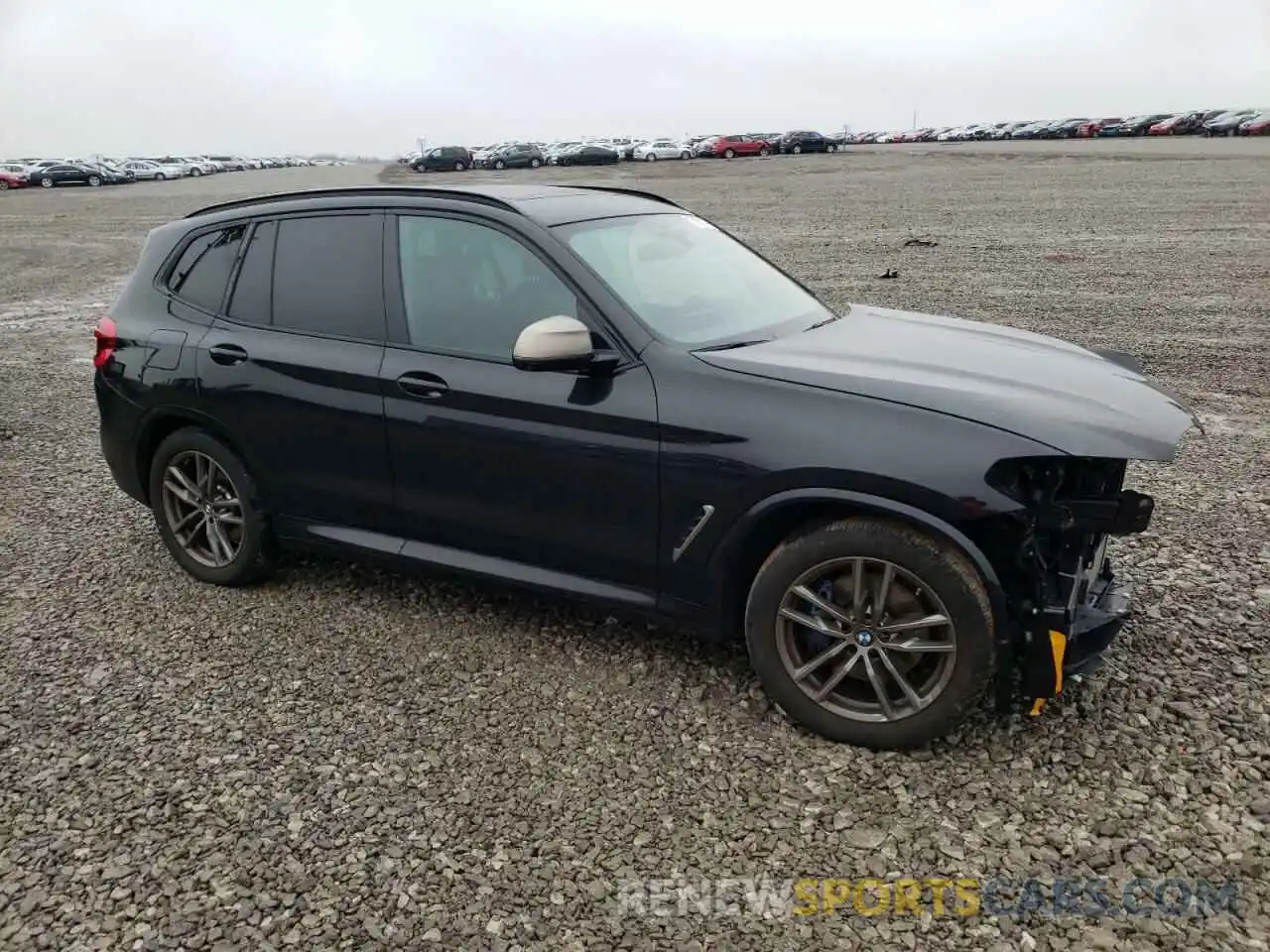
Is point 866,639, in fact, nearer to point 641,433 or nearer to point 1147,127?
point 641,433

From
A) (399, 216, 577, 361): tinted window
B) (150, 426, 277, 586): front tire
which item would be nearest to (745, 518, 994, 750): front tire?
(399, 216, 577, 361): tinted window

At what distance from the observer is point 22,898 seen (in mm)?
2760

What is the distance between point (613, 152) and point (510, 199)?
55.4m

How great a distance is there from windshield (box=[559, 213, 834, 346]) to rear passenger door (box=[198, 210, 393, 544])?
97 cm

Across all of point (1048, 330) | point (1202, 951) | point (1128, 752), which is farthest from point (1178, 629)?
point (1048, 330)

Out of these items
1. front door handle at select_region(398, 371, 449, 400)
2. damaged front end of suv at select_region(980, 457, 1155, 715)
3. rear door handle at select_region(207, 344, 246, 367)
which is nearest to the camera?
damaged front end of suv at select_region(980, 457, 1155, 715)

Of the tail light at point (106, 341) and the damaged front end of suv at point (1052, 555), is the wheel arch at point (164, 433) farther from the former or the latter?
the damaged front end of suv at point (1052, 555)

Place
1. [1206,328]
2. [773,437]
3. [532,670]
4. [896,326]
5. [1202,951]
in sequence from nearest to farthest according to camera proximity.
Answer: [1202,951], [773,437], [532,670], [896,326], [1206,328]

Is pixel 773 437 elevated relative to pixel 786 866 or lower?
elevated

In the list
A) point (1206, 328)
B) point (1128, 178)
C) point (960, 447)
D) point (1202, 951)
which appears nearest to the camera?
point (1202, 951)

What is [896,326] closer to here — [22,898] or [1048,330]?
[22,898]

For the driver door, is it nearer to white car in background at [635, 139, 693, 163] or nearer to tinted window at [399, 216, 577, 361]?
tinted window at [399, 216, 577, 361]

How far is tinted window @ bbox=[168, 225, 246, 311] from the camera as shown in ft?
14.9

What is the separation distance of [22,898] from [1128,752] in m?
3.30
